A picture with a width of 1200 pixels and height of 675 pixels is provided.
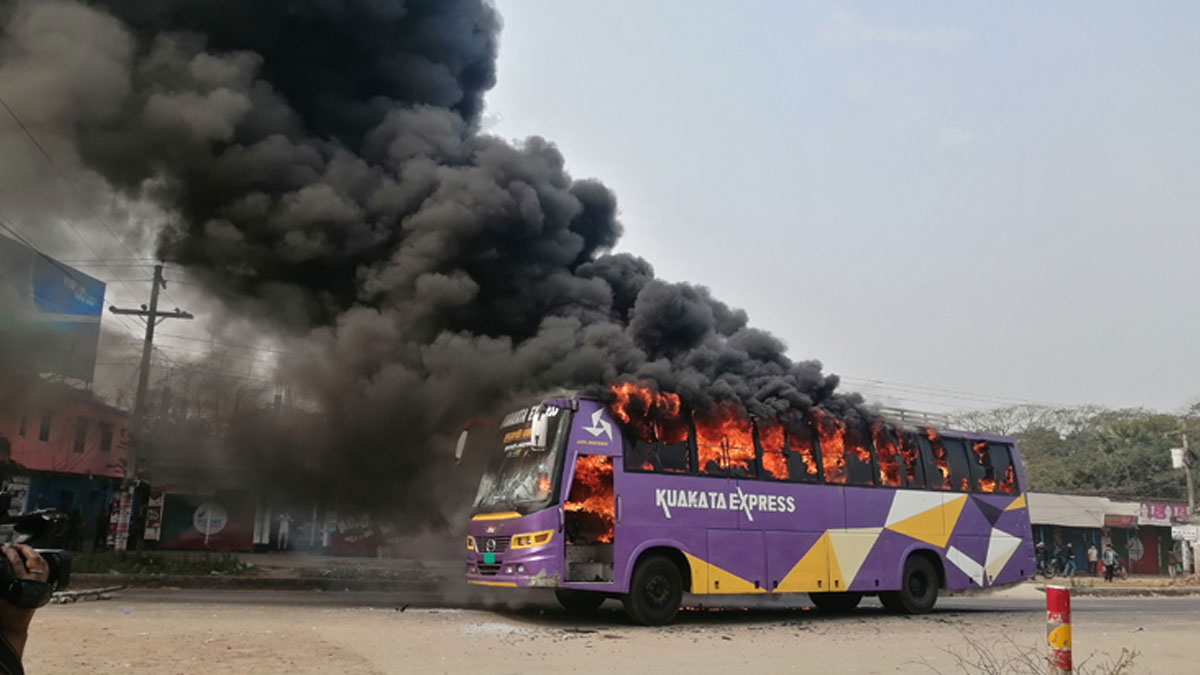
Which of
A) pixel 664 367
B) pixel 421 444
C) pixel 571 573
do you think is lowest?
pixel 571 573

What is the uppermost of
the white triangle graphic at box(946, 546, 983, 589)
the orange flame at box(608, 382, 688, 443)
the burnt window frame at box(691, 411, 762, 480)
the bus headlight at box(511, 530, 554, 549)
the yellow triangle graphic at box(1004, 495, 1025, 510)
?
A: the orange flame at box(608, 382, 688, 443)

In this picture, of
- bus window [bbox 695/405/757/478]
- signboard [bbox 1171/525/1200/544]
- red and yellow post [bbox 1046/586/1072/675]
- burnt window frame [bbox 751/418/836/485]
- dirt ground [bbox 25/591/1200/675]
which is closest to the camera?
red and yellow post [bbox 1046/586/1072/675]

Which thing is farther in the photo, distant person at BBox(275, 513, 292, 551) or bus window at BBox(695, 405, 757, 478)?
distant person at BBox(275, 513, 292, 551)

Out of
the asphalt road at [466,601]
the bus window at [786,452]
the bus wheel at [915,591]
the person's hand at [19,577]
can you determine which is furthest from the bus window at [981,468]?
the person's hand at [19,577]

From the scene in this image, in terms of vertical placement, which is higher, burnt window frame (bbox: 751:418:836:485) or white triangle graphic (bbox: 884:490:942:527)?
burnt window frame (bbox: 751:418:836:485)

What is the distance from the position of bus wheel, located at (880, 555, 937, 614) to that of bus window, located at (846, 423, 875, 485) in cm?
161

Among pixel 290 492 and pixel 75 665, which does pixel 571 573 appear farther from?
pixel 290 492

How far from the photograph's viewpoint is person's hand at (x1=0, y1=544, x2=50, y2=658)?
8.26 ft

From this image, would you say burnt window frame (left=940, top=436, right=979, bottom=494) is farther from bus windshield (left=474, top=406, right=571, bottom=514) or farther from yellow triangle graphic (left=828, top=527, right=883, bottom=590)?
bus windshield (left=474, top=406, right=571, bottom=514)

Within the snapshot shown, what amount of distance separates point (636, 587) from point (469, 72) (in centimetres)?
937

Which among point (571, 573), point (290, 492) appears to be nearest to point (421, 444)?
point (290, 492)

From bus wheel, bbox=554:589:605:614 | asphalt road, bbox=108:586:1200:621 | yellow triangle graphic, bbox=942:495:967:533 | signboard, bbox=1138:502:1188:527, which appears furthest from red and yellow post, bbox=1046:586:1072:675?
signboard, bbox=1138:502:1188:527

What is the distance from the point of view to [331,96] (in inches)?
526

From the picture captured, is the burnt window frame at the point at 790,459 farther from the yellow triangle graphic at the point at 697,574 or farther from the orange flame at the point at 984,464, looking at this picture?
the orange flame at the point at 984,464
